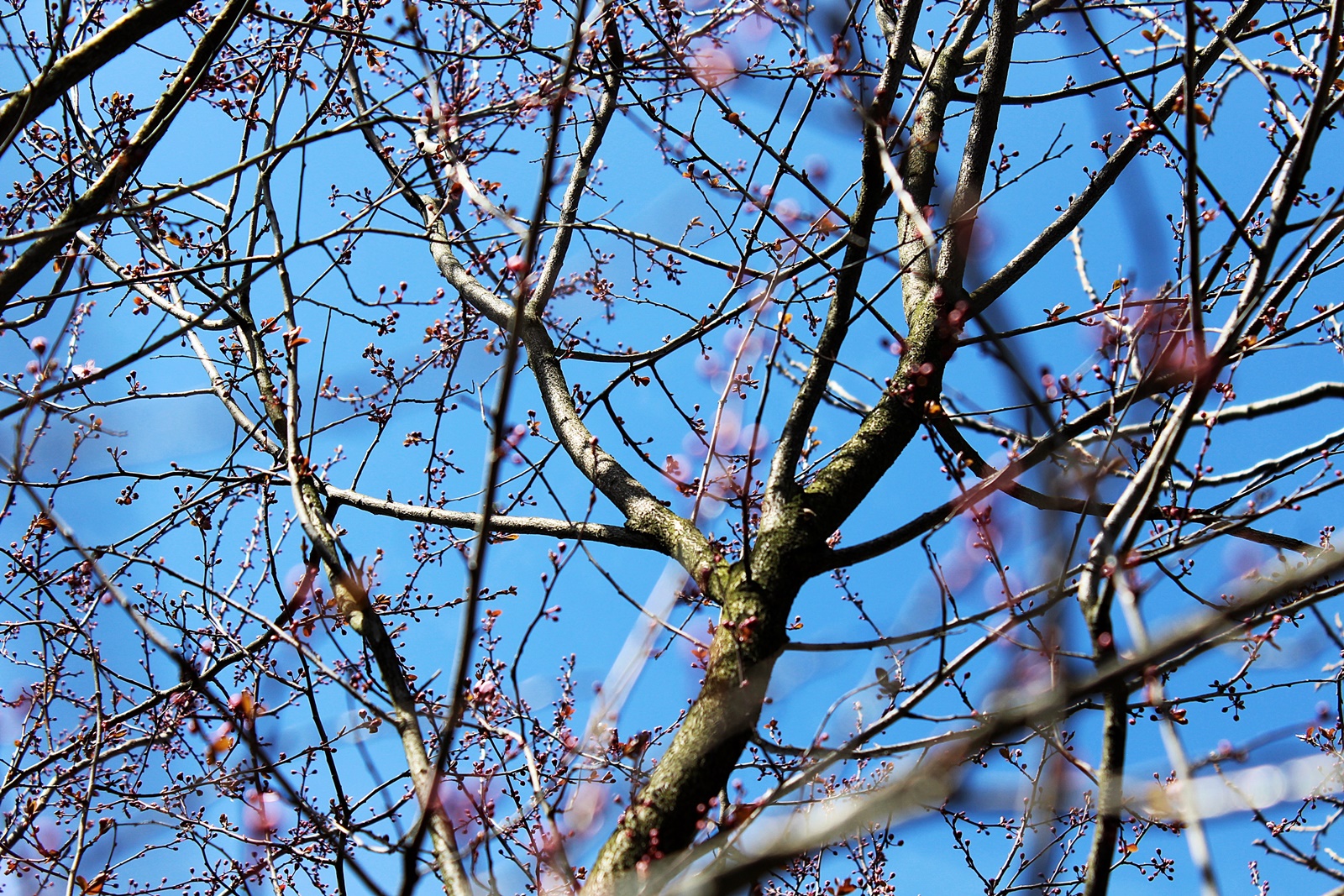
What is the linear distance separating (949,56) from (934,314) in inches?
52.2

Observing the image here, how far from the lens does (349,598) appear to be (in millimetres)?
2463

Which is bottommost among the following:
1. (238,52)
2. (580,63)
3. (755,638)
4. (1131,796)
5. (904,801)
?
(904,801)

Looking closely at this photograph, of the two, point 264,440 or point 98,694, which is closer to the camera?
point 98,694

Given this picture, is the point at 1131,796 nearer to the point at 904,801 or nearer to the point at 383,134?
the point at 904,801

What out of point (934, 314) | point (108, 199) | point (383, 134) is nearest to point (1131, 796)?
point (934, 314)

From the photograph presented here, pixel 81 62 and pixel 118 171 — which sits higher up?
pixel 81 62

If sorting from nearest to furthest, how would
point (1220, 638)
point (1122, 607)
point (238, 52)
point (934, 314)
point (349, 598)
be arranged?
point (1122, 607)
point (1220, 638)
point (349, 598)
point (934, 314)
point (238, 52)

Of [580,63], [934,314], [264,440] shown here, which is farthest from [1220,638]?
[264,440]

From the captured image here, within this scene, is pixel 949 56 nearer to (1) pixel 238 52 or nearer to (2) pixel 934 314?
(2) pixel 934 314

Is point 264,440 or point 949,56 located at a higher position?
point 949,56

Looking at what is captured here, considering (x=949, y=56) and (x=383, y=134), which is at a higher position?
(x=383, y=134)

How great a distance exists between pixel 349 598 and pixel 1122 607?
211cm

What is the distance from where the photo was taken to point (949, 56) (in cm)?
332

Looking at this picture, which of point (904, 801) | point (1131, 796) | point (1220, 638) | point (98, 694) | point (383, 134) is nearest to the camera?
point (904, 801)
